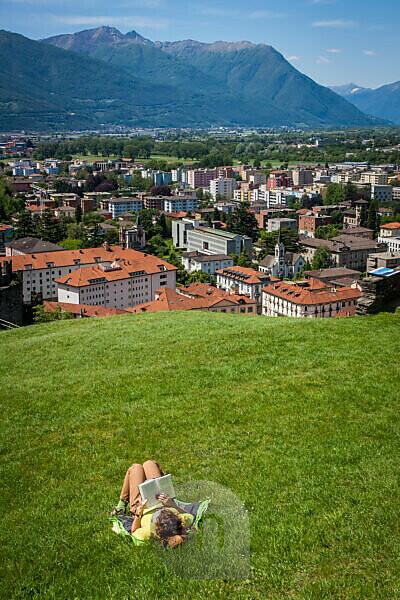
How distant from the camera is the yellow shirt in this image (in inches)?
160

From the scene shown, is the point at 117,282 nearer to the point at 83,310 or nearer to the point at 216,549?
the point at 83,310

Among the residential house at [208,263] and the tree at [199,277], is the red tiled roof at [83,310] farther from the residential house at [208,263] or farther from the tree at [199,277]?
the residential house at [208,263]

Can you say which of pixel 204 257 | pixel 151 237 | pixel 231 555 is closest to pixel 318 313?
pixel 204 257

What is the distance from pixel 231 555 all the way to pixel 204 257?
1934 inches

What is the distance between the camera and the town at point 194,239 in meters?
32.8

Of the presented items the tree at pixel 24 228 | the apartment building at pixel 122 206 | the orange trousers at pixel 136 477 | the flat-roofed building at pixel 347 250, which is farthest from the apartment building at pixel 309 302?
the apartment building at pixel 122 206

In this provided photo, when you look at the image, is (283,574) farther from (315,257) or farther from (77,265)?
(315,257)

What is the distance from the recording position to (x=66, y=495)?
16.0 feet

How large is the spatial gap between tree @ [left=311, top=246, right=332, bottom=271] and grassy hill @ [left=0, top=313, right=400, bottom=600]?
1788 inches

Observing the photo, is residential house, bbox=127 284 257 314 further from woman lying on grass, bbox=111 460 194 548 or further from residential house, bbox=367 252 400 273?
woman lying on grass, bbox=111 460 194 548

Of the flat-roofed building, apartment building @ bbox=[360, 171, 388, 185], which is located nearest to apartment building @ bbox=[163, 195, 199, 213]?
the flat-roofed building

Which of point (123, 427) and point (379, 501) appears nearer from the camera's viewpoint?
point (379, 501)

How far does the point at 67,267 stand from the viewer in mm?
42125

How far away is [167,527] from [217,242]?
184 feet
